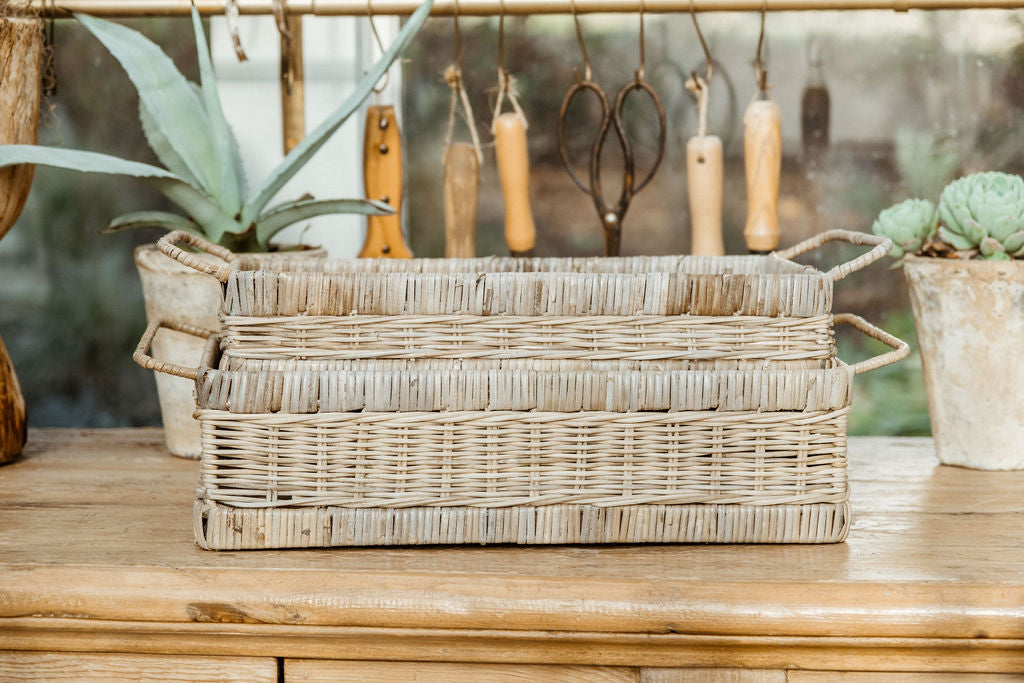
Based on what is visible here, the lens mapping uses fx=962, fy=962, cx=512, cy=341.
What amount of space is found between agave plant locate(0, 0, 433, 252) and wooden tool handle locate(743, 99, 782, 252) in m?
0.37

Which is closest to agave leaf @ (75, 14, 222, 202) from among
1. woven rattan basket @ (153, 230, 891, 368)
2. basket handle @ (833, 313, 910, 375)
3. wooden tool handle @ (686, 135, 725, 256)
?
woven rattan basket @ (153, 230, 891, 368)

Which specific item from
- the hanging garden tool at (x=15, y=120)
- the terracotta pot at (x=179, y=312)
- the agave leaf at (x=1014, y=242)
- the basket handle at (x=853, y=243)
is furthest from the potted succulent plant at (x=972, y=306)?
the hanging garden tool at (x=15, y=120)

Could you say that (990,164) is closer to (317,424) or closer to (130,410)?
(317,424)

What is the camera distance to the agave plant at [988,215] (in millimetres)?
879

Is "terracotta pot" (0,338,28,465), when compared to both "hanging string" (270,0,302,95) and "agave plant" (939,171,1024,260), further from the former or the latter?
"agave plant" (939,171,1024,260)

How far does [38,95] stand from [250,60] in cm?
27

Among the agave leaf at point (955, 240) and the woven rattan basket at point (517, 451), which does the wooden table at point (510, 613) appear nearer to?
the woven rattan basket at point (517, 451)

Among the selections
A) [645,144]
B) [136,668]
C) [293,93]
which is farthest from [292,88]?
[136,668]

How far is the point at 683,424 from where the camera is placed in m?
0.71

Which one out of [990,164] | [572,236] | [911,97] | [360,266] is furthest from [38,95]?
[990,164]

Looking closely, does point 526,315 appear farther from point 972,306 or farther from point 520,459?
point 972,306

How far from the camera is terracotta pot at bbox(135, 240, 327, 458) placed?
3.00ft

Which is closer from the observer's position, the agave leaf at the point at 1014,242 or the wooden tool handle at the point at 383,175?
the agave leaf at the point at 1014,242

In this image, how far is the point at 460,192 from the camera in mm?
1072
